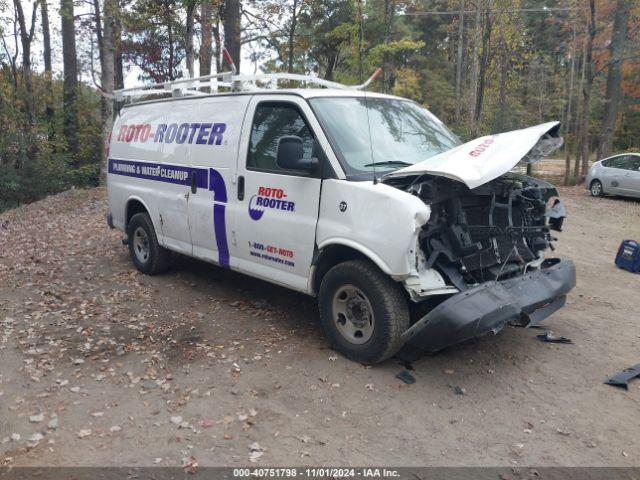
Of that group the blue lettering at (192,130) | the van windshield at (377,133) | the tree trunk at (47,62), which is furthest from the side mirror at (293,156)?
the tree trunk at (47,62)

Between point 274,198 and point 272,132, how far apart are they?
0.66 metres

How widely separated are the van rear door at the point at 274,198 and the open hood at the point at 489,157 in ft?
2.74

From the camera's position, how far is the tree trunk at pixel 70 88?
1961 cm

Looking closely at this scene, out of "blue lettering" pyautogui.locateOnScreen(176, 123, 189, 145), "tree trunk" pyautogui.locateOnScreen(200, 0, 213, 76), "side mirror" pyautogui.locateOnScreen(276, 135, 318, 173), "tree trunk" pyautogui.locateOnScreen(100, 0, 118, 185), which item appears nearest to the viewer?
"side mirror" pyautogui.locateOnScreen(276, 135, 318, 173)

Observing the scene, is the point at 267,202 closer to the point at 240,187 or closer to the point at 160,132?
the point at 240,187

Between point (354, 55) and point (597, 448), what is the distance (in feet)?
70.0

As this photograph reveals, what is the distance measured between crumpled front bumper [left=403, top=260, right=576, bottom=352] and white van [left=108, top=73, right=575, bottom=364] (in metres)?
0.01

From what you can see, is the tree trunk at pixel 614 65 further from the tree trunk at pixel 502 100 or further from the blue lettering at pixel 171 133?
the blue lettering at pixel 171 133

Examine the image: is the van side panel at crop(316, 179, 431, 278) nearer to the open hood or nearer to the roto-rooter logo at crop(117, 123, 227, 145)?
the open hood

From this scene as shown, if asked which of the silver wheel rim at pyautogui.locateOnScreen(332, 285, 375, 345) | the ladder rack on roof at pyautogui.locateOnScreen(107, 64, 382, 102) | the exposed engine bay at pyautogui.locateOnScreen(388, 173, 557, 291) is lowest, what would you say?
the silver wheel rim at pyautogui.locateOnScreen(332, 285, 375, 345)

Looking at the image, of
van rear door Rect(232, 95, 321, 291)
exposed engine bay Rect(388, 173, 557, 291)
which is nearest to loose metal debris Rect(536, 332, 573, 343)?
exposed engine bay Rect(388, 173, 557, 291)

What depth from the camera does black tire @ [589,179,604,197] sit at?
671 inches

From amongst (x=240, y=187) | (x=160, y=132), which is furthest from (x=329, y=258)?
(x=160, y=132)

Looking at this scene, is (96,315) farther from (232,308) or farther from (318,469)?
(318,469)
